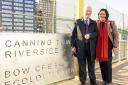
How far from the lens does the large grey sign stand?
7.32m

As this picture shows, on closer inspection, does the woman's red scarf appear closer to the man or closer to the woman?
the woman

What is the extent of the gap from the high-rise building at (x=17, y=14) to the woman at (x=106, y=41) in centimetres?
152

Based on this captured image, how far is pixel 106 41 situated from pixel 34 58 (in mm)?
1611

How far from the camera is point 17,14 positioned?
7.58 meters

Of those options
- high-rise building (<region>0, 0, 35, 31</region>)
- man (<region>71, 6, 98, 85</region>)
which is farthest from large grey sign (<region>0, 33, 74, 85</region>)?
man (<region>71, 6, 98, 85</region>)

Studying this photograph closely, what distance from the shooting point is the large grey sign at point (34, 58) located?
24.0ft

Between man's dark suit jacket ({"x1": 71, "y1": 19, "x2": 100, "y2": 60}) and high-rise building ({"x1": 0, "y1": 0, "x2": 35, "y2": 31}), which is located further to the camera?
man's dark suit jacket ({"x1": 71, "y1": 19, "x2": 100, "y2": 60})

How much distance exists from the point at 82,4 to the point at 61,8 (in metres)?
0.91

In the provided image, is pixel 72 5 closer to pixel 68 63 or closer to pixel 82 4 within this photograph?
pixel 82 4

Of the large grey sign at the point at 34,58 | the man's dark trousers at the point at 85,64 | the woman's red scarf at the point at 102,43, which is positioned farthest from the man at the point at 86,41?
the large grey sign at the point at 34,58

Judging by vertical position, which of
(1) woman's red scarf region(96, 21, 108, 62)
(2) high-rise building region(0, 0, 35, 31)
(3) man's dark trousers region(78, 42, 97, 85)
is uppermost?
(2) high-rise building region(0, 0, 35, 31)

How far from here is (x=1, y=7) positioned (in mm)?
6879

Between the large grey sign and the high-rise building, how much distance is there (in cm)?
16

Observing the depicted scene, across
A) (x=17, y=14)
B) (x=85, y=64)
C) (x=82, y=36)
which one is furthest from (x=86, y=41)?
(x=17, y=14)
